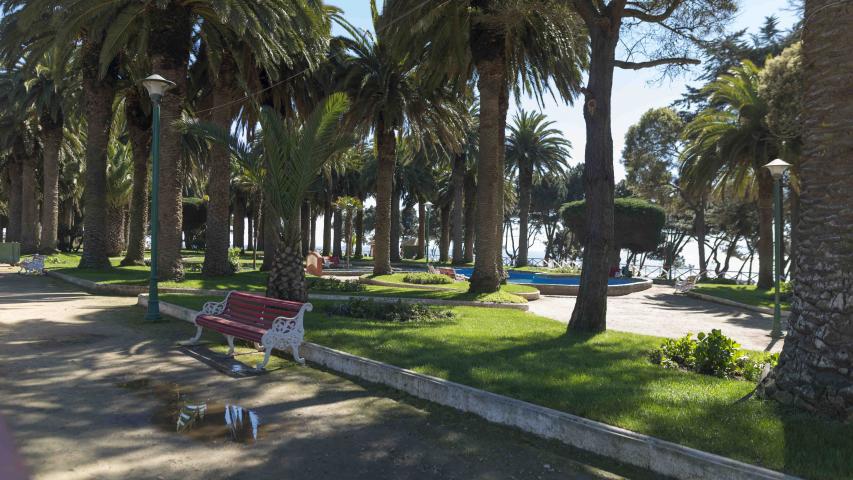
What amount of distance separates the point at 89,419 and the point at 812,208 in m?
7.18

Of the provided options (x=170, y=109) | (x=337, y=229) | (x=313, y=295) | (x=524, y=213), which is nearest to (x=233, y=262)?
(x=170, y=109)

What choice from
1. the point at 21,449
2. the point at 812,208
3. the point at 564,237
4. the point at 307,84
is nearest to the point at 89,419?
the point at 21,449

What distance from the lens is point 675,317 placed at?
51.4 ft

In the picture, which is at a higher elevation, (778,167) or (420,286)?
(778,167)

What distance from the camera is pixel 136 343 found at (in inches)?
348

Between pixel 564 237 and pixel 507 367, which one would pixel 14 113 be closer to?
pixel 507 367

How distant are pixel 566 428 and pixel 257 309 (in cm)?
533

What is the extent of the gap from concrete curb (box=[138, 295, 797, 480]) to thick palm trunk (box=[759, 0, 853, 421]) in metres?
1.75

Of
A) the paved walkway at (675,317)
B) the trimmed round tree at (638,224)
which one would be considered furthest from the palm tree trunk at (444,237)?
the paved walkway at (675,317)

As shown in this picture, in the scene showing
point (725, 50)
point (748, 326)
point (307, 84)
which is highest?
point (307, 84)

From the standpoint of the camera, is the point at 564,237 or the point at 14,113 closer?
the point at 14,113

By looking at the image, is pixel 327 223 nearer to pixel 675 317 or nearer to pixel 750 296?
pixel 750 296

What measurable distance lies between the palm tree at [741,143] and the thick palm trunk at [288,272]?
65.3 ft

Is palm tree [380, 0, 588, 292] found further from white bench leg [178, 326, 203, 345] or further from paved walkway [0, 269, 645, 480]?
paved walkway [0, 269, 645, 480]
